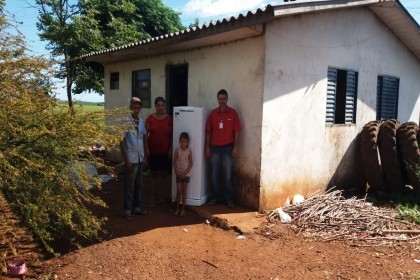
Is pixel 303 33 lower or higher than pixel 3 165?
higher

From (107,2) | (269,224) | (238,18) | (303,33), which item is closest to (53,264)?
(269,224)

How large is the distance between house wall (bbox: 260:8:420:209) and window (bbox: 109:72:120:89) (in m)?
5.80

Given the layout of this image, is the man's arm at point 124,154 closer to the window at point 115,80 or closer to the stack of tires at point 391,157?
the stack of tires at point 391,157

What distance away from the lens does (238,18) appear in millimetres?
5098

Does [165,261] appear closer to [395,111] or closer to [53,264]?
[53,264]

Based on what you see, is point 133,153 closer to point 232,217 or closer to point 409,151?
point 232,217

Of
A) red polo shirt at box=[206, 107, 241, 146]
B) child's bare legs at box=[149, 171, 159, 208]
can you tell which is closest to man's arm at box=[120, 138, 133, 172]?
child's bare legs at box=[149, 171, 159, 208]

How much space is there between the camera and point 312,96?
20.8 feet

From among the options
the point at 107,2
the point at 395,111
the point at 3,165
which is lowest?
the point at 3,165

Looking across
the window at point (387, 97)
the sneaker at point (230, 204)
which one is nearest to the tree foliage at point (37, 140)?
the sneaker at point (230, 204)

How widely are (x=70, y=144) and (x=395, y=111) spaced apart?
26.1 ft

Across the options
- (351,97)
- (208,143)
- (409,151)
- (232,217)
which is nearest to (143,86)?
(208,143)

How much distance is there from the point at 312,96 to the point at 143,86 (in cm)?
449

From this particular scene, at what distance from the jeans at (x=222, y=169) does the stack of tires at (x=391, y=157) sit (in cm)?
294
